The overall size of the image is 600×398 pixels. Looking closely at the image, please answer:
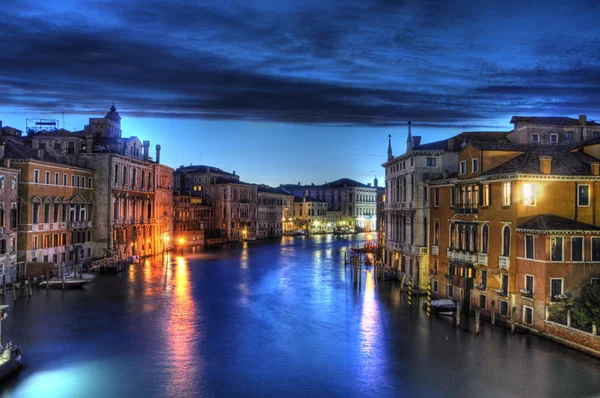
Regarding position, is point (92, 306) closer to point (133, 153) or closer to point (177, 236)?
point (133, 153)

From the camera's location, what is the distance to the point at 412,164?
39406 mm

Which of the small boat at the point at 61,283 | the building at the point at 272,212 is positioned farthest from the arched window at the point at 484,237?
the building at the point at 272,212

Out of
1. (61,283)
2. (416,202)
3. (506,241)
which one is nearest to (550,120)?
(416,202)

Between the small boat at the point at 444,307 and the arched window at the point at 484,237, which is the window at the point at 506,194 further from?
the small boat at the point at 444,307

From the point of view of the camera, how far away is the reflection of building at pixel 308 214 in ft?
422

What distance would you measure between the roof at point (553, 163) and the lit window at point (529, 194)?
25.9 inches

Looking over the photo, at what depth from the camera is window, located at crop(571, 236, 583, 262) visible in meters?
24.7

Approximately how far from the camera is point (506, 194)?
27188 millimetres

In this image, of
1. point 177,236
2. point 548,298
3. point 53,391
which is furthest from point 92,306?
point 177,236

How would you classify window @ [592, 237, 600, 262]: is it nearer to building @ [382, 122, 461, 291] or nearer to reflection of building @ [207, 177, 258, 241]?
building @ [382, 122, 461, 291]

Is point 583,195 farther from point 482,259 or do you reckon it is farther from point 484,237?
point 482,259

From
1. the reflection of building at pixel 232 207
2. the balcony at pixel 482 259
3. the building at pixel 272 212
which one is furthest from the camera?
the building at pixel 272 212

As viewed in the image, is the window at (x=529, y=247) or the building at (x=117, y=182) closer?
the window at (x=529, y=247)

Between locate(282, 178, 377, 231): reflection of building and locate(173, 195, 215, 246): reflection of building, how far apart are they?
5569 centimetres
